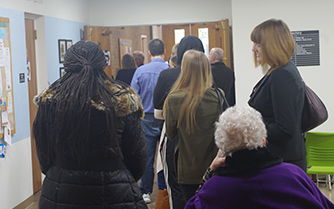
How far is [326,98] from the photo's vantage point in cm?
581

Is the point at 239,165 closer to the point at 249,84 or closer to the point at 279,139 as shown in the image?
the point at 279,139

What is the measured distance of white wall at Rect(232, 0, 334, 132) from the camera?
5707 millimetres

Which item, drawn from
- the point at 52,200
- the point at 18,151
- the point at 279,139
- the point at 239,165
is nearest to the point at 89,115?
the point at 52,200

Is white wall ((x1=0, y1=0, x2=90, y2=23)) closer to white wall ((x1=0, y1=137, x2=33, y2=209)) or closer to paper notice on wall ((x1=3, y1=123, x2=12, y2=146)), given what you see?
paper notice on wall ((x1=3, y1=123, x2=12, y2=146))

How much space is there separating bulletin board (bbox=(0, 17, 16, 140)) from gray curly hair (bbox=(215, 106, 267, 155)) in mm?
3084

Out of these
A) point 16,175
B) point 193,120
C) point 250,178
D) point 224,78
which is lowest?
point 16,175

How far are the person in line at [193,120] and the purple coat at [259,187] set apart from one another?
37.3 inches

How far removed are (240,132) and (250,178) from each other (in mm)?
208

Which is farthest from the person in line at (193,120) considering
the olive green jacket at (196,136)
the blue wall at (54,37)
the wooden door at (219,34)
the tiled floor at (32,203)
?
the wooden door at (219,34)

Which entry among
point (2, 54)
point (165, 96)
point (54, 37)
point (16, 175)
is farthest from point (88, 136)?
point (54, 37)

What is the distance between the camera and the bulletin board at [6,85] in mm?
4500

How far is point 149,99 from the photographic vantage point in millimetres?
5074

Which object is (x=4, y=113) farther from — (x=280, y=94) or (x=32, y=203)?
(x=280, y=94)

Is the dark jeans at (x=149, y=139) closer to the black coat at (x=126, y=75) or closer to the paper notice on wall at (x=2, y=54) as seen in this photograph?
the black coat at (x=126, y=75)
